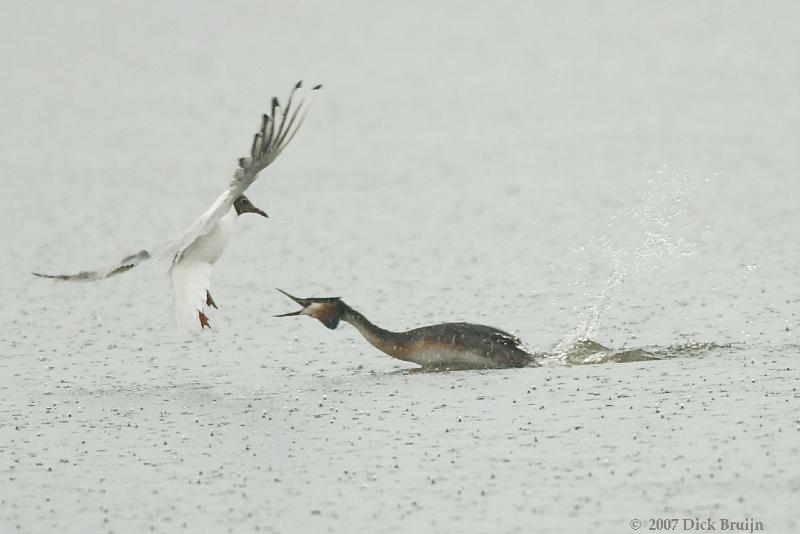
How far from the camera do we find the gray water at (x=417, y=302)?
8969mm

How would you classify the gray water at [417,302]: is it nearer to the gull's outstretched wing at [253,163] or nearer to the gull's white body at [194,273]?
the gull's white body at [194,273]

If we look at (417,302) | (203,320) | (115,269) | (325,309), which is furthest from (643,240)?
(115,269)

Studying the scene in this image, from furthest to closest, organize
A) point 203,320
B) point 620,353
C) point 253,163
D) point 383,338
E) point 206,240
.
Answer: point 206,240
point 203,320
point 383,338
point 253,163
point 620,353

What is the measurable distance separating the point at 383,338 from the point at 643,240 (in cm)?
621

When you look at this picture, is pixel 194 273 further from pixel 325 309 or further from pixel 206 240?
pixel 325 309

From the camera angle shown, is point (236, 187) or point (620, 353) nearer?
point (620, 353)

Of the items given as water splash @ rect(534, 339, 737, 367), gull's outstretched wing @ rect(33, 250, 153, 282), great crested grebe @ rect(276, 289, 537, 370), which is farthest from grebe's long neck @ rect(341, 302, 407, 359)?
gull's outstretched wing @ rect(33, 250, 153, 282)

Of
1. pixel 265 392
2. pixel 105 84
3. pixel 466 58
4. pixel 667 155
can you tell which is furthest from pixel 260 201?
pixel 466 58

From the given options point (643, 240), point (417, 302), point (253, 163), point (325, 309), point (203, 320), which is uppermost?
point (643, 240)

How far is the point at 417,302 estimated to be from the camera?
1498 centimetres

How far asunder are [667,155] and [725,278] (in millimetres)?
8457

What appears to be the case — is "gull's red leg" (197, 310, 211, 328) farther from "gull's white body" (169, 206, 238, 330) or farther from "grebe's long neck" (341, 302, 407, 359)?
"grebe's long neck" (341, 302, 407, 359)

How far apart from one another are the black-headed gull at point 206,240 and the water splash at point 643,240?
2678mm

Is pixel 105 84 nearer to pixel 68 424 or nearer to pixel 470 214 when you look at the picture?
pixel 470 214
